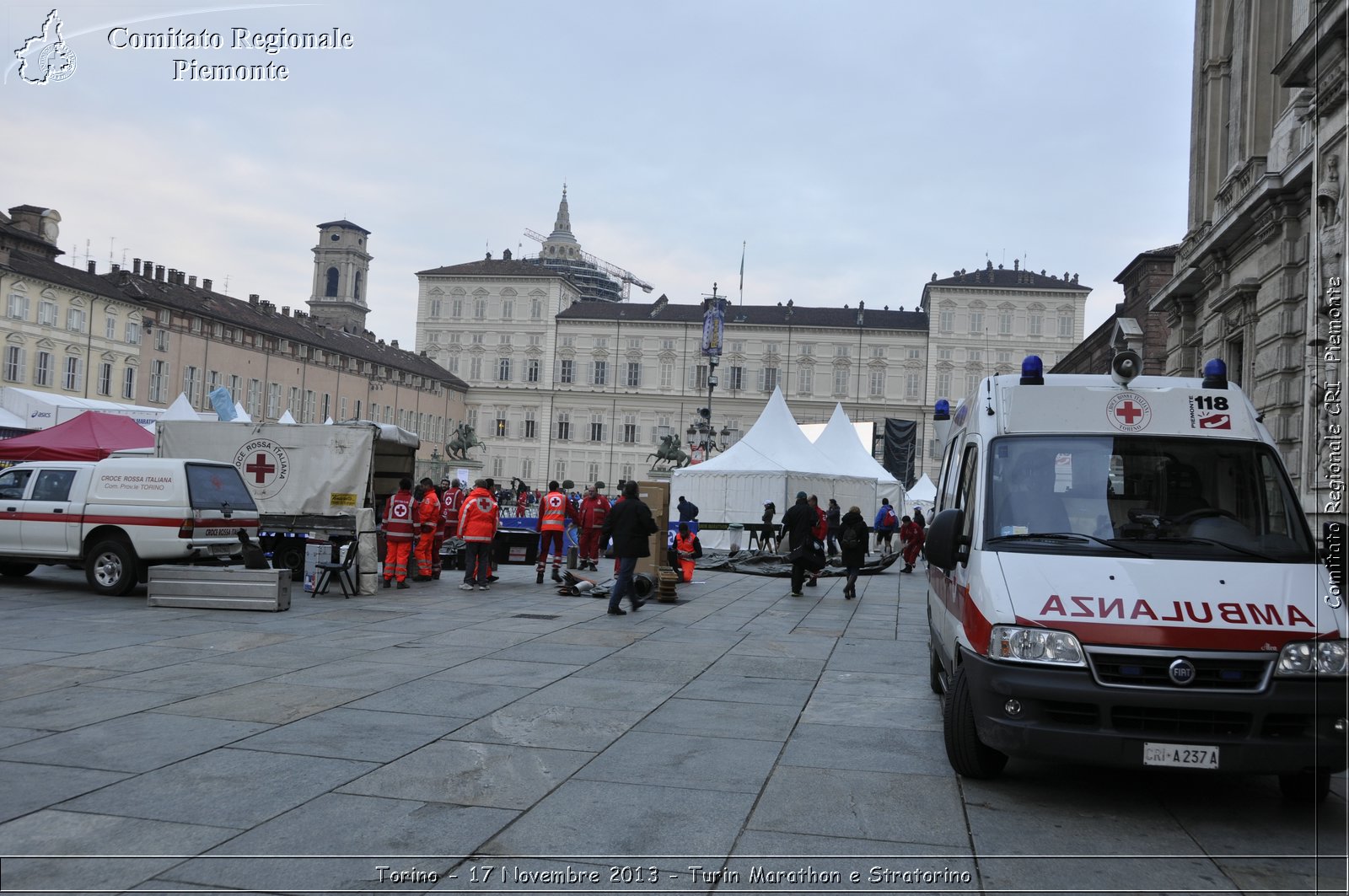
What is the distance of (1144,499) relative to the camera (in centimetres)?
666

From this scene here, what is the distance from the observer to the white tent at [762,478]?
112 feet

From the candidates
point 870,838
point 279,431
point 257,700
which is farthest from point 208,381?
point 870,838

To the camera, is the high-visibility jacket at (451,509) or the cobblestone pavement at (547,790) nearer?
the cobblestone pavement at (547,790)

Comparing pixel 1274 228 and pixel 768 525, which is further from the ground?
pixel 1274 228

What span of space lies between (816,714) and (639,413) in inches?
3455

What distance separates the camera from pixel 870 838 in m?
A: 5.25

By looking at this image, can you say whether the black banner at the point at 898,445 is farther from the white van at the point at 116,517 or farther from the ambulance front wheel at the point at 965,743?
the ambulance front wheel at the point at 965,743

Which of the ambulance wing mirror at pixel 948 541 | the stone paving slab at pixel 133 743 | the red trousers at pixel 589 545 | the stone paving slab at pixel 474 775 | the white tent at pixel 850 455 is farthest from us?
the white tent at pixel 850 455

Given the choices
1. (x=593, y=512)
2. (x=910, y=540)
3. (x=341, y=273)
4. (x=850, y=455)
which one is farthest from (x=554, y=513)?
(x=341, y=273)

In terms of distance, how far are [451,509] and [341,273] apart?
105 metres

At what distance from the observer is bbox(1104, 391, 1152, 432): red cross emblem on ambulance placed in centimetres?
696

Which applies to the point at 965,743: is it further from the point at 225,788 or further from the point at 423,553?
the point at 423,553

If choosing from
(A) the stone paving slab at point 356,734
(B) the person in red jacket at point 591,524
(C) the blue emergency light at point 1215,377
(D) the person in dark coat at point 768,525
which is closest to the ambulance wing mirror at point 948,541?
(C) the blue emergency light at point 1215,377

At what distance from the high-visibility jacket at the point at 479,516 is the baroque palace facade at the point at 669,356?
72610 millimetres
